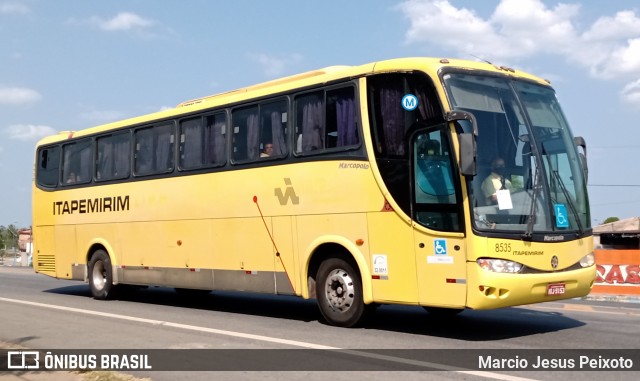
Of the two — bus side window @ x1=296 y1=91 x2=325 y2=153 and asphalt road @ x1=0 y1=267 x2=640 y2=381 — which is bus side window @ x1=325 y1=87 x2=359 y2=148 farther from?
asphalt road @ x1=0 y1=267 x2=640 y2=381

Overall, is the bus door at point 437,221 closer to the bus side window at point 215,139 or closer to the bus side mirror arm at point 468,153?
the bus side mirror arm at point 468,153

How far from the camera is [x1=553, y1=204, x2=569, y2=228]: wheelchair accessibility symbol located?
955cm

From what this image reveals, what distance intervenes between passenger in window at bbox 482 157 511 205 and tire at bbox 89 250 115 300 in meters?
10.0

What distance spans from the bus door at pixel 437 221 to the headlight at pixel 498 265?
0.85ft

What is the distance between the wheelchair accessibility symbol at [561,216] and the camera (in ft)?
31.3

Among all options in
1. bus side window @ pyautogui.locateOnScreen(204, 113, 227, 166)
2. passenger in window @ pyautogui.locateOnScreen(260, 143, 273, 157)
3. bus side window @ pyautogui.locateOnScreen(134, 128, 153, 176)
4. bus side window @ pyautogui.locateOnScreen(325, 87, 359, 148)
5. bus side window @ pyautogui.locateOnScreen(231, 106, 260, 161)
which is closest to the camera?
bus side window @ pyautogui.locateOnScreen(325, 87, 359, 148)

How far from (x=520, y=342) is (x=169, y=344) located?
4536 mm

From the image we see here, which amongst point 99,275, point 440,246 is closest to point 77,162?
point 99,275

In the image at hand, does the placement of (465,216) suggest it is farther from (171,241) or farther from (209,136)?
(171,241)

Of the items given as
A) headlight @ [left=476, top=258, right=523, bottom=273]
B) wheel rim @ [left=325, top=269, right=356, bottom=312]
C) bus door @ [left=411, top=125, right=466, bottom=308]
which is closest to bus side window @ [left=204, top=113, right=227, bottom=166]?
wheel rim @ [left=325, top=269, right=356, bottom=312]

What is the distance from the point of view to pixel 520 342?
9359 millimetres

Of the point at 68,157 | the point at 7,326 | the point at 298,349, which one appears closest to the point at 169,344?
the point at 298,349

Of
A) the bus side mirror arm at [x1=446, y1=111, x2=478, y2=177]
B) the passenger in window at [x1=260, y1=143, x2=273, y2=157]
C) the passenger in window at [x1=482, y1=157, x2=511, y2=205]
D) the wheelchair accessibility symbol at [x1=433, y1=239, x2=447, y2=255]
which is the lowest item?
the wheelchair accessibility symbol at [x1=433, y1=239, x2=447, y2=255]

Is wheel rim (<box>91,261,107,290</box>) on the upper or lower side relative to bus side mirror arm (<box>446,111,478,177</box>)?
lower
